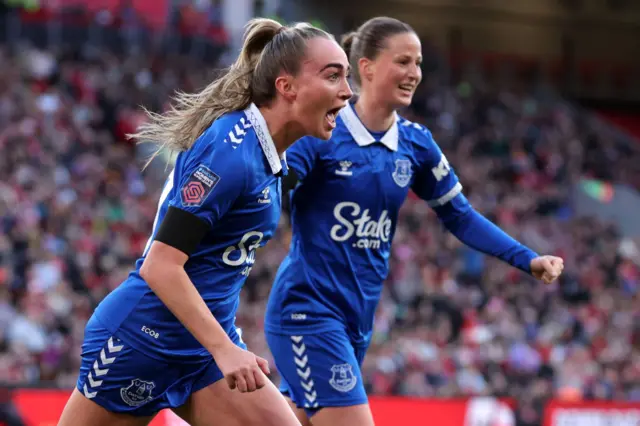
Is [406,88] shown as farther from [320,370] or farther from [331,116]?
[320,370]

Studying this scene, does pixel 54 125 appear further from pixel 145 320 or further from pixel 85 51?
pixel 145 320

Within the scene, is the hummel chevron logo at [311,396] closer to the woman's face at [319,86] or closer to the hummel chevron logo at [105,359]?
the hummel chevron logo at [105,359]

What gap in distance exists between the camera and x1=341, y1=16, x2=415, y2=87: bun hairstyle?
5508 mm

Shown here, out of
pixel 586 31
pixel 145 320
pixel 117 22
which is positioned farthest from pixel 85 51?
pixel 586 31

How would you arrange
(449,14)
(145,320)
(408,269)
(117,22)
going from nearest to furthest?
(145,320)
(408,269)
(117,22)
(449,14)

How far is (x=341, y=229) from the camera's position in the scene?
5332 mm

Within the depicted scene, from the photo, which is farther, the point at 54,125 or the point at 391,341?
the point at 54,125

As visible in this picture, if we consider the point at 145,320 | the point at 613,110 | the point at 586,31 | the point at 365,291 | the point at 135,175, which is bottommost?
the point at 613,110

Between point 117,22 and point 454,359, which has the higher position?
point 117,22

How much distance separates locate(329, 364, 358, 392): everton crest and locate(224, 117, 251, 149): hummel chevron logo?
1.66m

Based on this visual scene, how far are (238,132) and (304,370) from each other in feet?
5.77

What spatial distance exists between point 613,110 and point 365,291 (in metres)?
26.1

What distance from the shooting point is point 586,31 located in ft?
96.9

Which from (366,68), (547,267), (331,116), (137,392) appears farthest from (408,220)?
(137,392)
